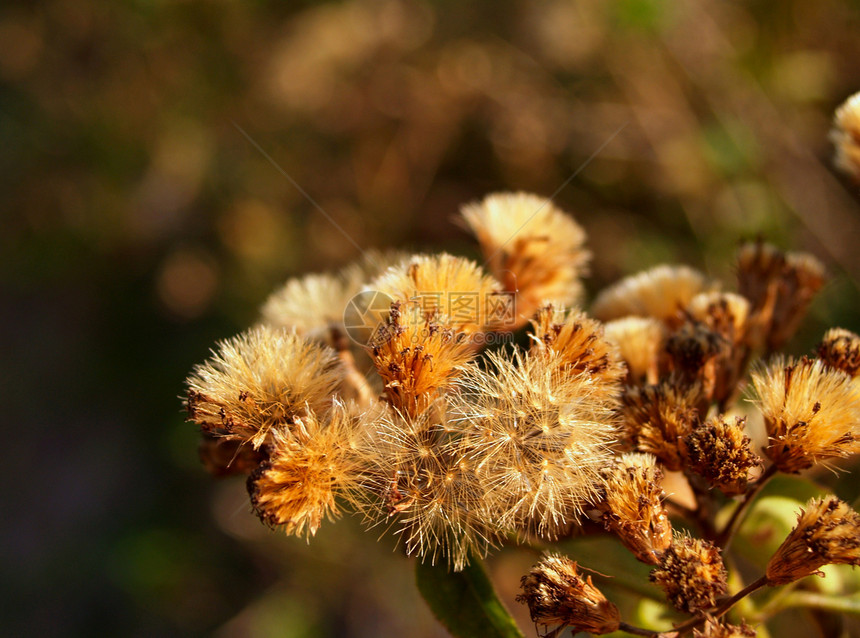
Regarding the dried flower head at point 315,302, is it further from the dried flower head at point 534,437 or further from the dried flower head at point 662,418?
the dried flower head at point 662,418

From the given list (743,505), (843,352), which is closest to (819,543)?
(743,505)

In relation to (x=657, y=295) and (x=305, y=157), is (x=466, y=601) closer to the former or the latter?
(x=657, y=295)

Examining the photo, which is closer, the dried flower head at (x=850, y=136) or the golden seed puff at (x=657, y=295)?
the dried flower head at (x=850, y=136)

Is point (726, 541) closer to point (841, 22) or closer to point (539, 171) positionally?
point (539, 171)

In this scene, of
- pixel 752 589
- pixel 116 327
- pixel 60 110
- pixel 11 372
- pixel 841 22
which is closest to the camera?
pixel 752 589

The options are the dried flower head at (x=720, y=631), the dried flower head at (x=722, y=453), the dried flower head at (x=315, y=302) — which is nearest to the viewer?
the dried flower head at (x=720, y=631)

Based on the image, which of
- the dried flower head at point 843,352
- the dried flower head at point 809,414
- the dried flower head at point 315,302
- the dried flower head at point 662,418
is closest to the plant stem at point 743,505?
the dried flower head at point 809,414

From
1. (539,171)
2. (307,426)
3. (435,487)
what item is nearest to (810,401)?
(435,487)
